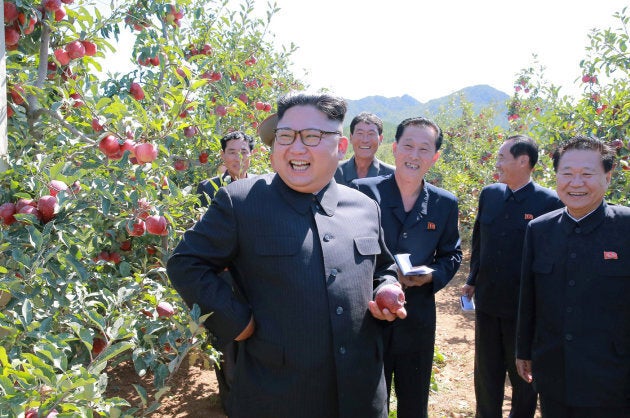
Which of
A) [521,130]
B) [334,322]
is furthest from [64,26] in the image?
[521,130]

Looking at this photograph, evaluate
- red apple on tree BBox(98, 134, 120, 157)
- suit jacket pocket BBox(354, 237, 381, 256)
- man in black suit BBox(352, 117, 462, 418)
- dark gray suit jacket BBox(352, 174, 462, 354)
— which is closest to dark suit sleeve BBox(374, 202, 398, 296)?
suit jacket pocket BBox(354, 237, 381, 256)

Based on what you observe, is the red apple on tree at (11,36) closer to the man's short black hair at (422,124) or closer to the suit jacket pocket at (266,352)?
the suit jacket pocket at (266,352)

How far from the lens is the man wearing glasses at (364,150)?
3299 mm

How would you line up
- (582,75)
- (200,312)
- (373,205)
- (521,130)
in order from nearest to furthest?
(200,312) → (373,205) → (582,75) → (521,130)

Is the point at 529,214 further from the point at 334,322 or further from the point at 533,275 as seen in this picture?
the point at 334,322

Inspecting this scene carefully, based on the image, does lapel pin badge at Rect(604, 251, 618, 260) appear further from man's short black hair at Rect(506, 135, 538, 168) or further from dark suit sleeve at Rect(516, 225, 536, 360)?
man's short black hair at Rect(506, 135, 538, 168)

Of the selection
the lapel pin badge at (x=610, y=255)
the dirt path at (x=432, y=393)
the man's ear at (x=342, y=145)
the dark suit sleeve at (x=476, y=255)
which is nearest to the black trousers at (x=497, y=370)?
the dark suit sleeve at (x=476, y=255)

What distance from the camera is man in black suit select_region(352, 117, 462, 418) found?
2129 millimetres

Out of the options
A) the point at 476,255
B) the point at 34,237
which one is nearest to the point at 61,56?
the point at 34,237

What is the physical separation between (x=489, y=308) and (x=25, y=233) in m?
2.29

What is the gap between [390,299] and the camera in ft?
4.72

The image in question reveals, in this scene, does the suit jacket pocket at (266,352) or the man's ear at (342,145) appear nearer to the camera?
the suit jacket pocket at (266,352)

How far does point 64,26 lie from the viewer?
2.02 meters

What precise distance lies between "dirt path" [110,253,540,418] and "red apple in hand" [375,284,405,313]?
56.3 inches
